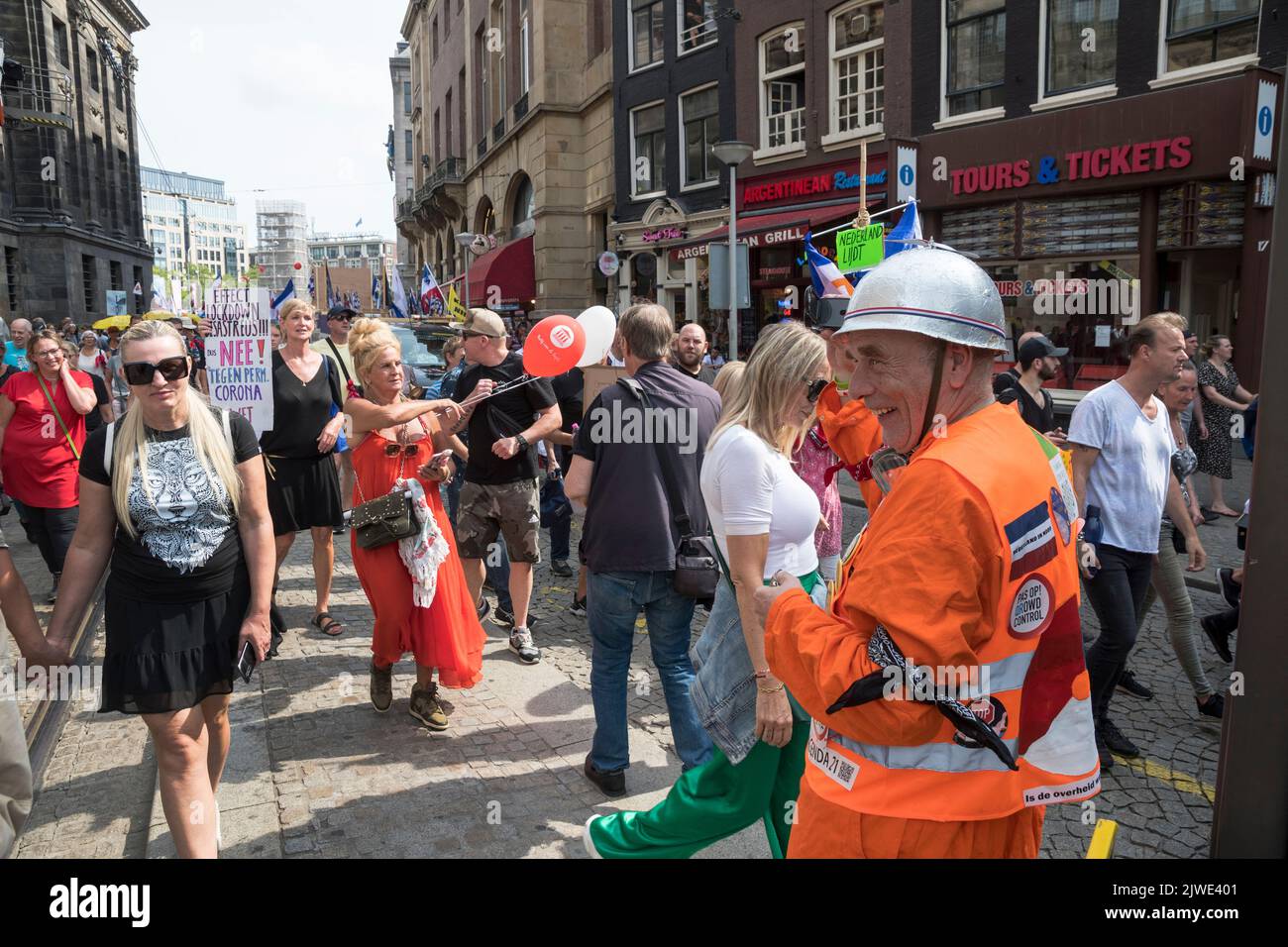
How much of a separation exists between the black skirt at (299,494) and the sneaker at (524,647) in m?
1.47

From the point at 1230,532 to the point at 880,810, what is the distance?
8.31 m

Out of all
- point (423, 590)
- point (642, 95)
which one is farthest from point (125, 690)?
point (642, 95)

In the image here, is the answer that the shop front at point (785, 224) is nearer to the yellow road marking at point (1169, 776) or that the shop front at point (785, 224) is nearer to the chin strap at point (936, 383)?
the yellow road marking at point (1169, 776)

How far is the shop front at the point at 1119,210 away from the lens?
38.7ft

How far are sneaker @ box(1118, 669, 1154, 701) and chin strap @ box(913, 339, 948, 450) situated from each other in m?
3.77

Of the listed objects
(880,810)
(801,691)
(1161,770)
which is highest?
(801,691)

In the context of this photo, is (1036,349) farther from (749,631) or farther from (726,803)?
(726,803)

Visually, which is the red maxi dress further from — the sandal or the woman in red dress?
the sandal

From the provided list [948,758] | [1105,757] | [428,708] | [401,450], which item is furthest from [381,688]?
[948,758]

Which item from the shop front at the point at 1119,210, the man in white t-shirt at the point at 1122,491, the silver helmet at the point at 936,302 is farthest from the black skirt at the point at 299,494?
the shop front at the point at 1119,210

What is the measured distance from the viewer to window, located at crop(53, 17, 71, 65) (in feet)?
108
